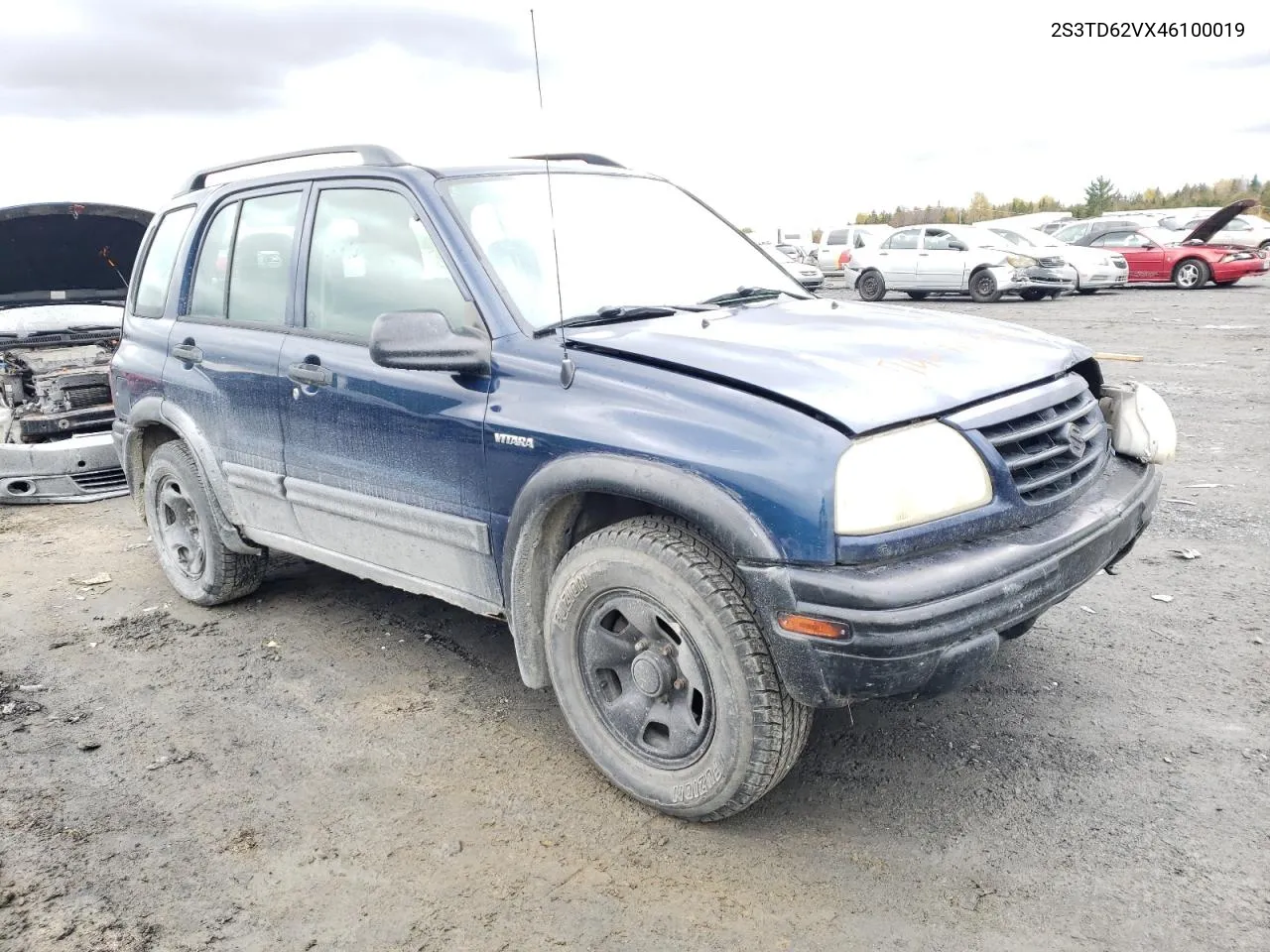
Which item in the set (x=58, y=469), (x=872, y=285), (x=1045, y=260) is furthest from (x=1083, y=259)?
(x=58, y=469)

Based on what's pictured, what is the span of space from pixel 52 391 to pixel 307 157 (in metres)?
4.11

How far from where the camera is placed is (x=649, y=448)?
266cm

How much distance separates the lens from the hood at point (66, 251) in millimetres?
7203

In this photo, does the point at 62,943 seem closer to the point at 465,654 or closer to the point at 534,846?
the point at 534,846

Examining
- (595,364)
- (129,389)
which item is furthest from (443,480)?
(129,389)

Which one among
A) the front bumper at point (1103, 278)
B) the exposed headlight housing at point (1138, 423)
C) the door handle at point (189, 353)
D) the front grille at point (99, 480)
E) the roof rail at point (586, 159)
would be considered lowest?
the front grille at point (99, 480)

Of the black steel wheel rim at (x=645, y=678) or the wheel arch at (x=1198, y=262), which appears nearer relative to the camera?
the black steel wheel rim at (x=645, y=678)

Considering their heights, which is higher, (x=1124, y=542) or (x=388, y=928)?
(x=1124, y=542)

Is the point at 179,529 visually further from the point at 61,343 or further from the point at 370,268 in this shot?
the point at 61,343

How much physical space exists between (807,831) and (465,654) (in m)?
1.74

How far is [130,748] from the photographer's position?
3.42 m

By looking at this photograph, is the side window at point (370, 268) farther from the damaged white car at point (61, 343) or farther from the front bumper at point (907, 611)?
the damaged white car at point (61, 343)

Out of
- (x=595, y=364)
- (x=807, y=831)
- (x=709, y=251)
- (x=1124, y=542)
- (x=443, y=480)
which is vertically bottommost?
(x=807, y=831)

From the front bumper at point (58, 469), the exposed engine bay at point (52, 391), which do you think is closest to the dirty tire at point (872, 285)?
the exposed engine bay at point (52, 391)
